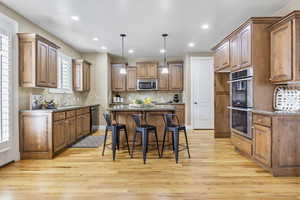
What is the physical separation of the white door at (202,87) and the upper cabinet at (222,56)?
65.0 inches

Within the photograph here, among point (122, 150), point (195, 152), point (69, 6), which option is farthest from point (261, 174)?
point (69, 6)

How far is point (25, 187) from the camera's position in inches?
101

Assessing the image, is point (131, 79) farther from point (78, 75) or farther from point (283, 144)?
point (283, 144)

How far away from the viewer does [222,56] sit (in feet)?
15.5

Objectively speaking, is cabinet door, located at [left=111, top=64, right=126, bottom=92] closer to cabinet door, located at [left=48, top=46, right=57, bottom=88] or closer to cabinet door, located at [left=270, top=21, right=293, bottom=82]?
cabinet door, located at [left=48, top=46, right=57, bottom=88]

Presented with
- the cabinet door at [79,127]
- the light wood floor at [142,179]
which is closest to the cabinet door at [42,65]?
the cabinet door at [79,127]

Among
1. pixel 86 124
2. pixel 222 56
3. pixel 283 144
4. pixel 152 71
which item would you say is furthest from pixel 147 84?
pixel 283 144

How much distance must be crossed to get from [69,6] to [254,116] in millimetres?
3628

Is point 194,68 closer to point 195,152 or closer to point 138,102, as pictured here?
point 138,102

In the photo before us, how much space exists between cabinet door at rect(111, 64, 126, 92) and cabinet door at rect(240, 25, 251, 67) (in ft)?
15.2

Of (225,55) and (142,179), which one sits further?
(225,55)

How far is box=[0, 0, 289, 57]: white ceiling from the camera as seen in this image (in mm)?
→ 3312

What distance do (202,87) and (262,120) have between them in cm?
388

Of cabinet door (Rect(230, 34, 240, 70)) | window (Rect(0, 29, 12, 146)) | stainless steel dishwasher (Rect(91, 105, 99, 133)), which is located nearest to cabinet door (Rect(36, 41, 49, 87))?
window (Rect(0, 29, 12, 146))
